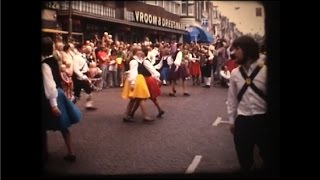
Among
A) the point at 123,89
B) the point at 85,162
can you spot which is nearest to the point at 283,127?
the point at 123,89

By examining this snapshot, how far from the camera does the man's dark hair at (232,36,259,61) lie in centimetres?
368

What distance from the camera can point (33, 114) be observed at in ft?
12.1

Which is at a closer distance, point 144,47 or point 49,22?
point 49,22

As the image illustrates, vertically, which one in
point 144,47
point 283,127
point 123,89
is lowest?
point 283,127

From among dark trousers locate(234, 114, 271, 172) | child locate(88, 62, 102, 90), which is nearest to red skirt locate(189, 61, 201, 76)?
dark trousers locate(234, 114, 271, 172)

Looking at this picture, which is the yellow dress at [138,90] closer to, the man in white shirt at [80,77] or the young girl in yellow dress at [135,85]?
the young girl in yellow dress at [135,85]

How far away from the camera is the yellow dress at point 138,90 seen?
3818 mm

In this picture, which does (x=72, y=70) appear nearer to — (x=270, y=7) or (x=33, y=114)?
(x=33, y=114)

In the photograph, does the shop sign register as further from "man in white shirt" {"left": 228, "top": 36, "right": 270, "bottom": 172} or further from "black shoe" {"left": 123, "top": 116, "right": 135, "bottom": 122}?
"black shoe" {"left": 123, "top": 116, "right": 135, "bottom": 122}

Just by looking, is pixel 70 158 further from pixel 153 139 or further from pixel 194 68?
pixel 194 68

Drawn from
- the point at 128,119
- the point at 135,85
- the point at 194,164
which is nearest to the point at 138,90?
the point at 135,85

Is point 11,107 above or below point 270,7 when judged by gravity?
below

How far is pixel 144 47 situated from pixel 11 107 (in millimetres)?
1097

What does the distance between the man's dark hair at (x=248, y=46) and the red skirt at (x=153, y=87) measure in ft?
2.24
